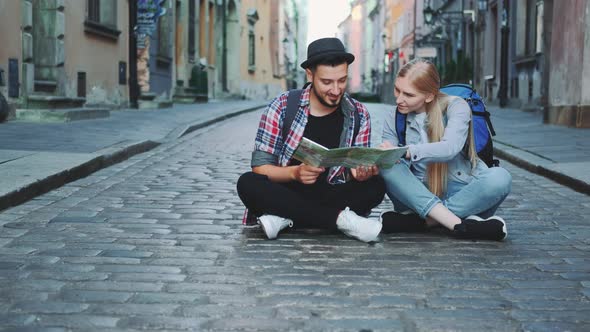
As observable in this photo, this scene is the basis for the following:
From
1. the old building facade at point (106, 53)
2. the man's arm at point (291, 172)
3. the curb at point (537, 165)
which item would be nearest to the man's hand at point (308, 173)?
the man's arm at point (291, 172)

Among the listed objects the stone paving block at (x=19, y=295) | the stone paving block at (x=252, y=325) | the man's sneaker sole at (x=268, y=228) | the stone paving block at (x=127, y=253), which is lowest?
the stone paving block at (x=127, y=253)

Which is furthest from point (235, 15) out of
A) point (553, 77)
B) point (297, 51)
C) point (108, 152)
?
point (297, 51)

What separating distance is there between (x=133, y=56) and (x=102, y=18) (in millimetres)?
1326

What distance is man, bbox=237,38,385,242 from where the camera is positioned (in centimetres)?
483

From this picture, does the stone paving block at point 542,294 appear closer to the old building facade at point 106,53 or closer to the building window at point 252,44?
the old building facade at point 106,53

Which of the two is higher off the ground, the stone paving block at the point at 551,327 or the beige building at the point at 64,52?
the beige building at the point at 64,52

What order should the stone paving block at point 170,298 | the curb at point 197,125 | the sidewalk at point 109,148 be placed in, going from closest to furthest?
the stone paving block at point 170,298
the sidewalk at point 109,148
the curb at point 197,125

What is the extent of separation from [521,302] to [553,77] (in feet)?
37.6

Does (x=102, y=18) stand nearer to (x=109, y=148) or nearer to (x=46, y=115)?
(x=46, y=115)

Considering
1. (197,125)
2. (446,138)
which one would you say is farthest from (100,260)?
(197,125)

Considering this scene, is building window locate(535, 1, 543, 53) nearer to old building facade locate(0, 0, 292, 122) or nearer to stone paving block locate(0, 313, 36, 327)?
old building facade locate(0, 0, 292, 122)

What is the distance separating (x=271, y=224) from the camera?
4859 mm

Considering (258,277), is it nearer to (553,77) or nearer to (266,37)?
(553,77)

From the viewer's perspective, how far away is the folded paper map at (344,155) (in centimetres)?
425
